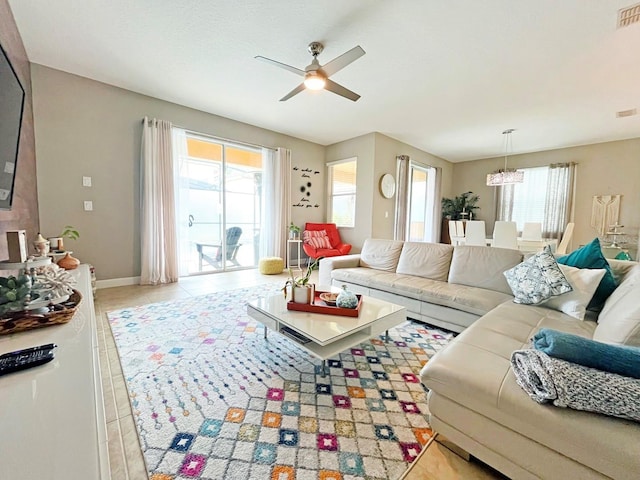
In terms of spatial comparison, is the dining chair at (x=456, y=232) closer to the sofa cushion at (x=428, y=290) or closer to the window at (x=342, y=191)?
the window at (x=342, y=191)

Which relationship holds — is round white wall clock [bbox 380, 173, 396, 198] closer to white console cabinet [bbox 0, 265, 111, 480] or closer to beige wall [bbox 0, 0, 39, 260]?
beige wall [bbox 0, 0, 39, 260]

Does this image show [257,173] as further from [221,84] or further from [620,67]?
[620,67]

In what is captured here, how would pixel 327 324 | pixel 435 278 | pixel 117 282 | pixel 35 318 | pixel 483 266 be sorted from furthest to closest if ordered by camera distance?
pixel 117 282
pixel 435 278
pixel 483 266
pixel 327 324
pixel 35 318

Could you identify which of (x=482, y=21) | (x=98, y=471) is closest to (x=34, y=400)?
(x=98, y=471)

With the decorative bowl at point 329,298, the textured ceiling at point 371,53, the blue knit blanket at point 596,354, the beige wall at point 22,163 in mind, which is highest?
the textured ceiling at point 371,53

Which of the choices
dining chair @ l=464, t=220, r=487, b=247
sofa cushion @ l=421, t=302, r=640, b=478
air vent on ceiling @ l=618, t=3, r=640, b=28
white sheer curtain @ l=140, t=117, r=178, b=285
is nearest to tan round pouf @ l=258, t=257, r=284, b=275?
white sheer curtain @ l=140, t=117, r=178, b=285

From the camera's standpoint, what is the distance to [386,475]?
1.07m

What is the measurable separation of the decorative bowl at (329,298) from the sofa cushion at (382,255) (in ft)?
4.55

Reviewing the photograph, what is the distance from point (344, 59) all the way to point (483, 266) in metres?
2.28

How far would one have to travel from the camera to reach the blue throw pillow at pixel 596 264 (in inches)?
70.4

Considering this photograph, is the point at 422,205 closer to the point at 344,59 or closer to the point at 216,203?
the point at 216,203

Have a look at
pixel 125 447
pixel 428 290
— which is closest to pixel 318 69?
pixel 428 290

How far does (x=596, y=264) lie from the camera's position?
1.89 metres

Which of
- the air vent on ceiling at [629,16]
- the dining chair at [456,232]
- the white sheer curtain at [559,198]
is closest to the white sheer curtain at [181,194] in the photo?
the air vent on ceiling at [629,16]
